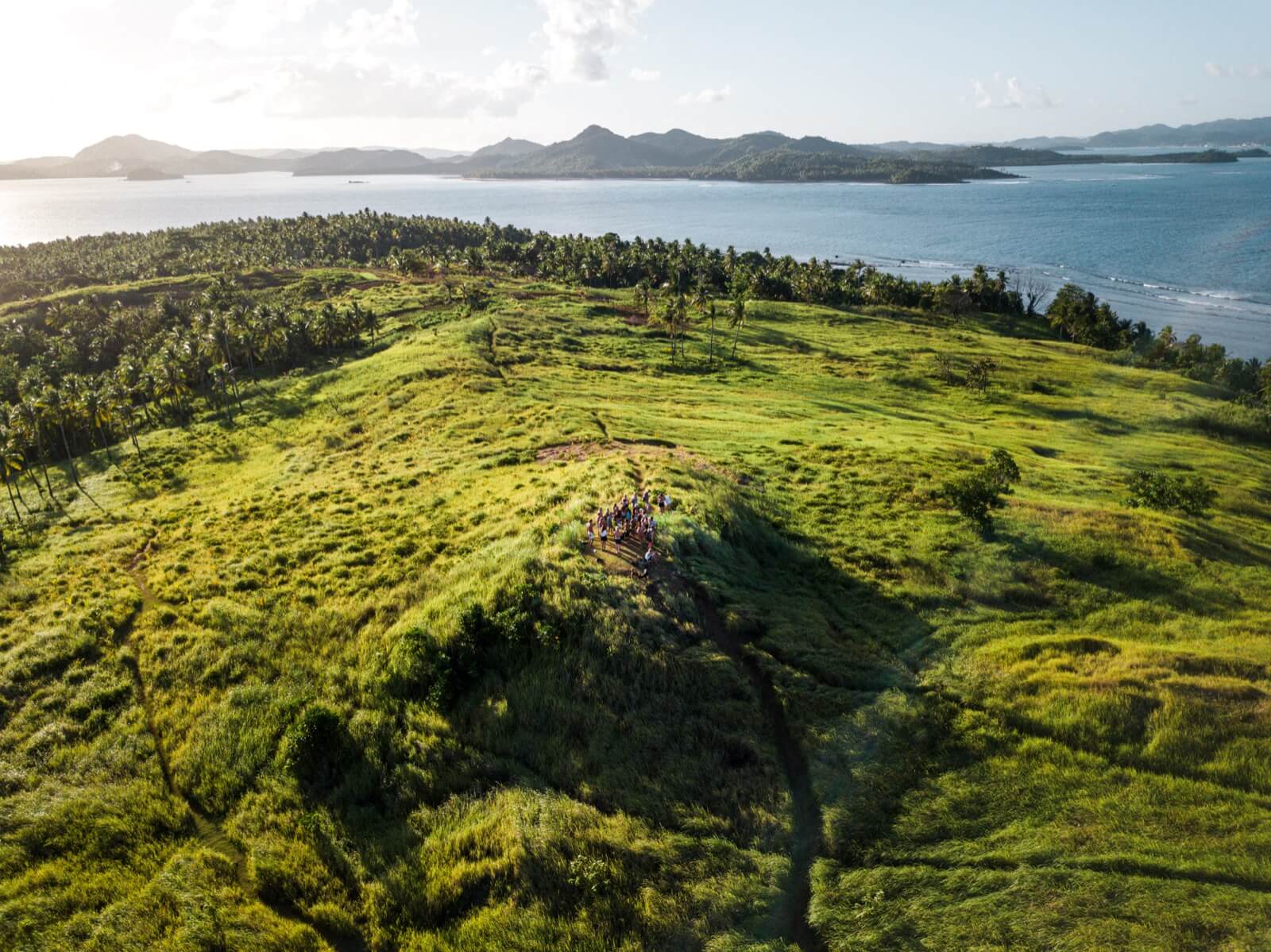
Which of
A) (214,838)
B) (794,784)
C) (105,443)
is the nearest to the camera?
(214,838)

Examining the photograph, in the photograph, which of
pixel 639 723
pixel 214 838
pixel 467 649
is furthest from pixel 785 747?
pixel 214 838

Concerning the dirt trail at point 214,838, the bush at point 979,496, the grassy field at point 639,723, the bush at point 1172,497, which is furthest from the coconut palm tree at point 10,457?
the bush at point 1172,497

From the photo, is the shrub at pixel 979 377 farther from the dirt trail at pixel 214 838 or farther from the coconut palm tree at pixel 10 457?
the coconut palm tree at pixel 10 457

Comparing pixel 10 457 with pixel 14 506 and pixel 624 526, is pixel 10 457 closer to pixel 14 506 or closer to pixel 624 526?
pixel 14 506

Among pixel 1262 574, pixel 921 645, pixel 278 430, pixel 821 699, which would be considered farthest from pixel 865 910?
pixel 278 430

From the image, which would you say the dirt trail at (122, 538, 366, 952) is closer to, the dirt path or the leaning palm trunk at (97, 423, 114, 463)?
the dirt path
